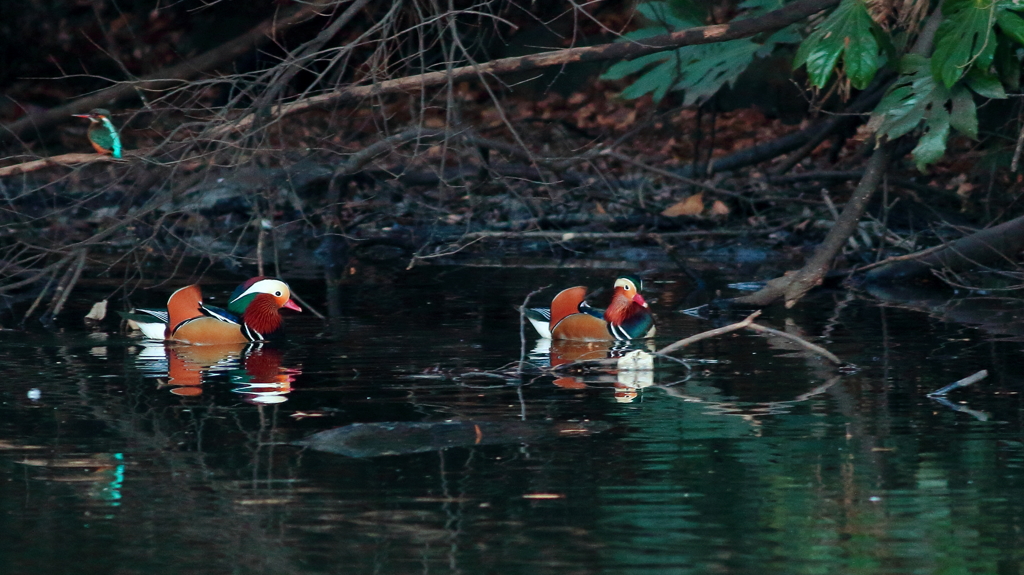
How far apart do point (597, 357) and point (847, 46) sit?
257 centimetres

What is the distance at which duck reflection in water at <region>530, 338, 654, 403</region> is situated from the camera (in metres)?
7.36

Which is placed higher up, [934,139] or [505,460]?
[934,139]

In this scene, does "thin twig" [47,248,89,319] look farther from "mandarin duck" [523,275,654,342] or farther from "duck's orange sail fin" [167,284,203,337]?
"mandarin duck" [523,275,654,342]

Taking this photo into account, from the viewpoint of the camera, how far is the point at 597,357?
336 inches

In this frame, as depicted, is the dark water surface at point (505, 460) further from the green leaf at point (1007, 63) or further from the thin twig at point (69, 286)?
the green leaf at point (1007, 63)

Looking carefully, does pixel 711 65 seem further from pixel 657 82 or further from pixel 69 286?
pixel 69 286

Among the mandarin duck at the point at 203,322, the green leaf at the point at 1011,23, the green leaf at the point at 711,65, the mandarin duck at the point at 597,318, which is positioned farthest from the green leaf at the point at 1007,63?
the mandarin duck at the point at 203,322

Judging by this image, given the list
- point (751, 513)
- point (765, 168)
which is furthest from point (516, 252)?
point (751, 513)

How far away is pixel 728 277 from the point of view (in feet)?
39.2

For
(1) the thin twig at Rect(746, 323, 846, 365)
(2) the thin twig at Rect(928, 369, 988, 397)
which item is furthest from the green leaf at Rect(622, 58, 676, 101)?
(2) the thin twig at Rect(928, 369, 988, 397)

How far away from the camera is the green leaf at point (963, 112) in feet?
29.9

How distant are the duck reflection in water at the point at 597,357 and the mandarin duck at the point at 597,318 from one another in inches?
2.1

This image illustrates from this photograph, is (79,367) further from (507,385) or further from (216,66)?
(216,66)

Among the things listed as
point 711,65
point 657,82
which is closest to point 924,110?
point 711,65
